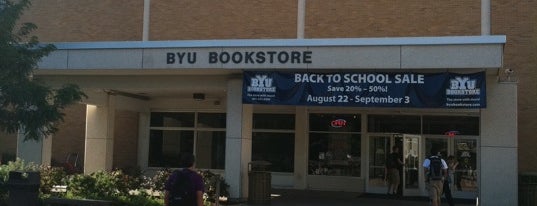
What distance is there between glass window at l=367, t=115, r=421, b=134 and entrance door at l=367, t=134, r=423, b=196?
0.60 ft

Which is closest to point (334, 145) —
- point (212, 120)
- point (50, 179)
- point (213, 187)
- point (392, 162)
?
point (392, 162)

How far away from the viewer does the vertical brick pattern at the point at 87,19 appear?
78.7 feet

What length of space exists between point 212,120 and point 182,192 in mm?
16426

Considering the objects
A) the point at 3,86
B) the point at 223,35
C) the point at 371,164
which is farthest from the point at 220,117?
the point at 3,86

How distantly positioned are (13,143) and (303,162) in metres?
13.0

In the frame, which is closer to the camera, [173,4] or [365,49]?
[365,49]

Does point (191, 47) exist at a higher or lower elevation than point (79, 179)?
higher

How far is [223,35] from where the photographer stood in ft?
74.1

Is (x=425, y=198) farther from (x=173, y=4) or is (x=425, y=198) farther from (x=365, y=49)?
(x=173, y=4)

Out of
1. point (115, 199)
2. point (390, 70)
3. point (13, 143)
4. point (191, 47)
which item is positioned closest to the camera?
point (115, 199)

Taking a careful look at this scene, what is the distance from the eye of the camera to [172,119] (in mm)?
24828

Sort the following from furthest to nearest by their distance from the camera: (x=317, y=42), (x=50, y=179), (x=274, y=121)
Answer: (x=274, y=121) < (x=50, y=179) < (x=317, y=42)

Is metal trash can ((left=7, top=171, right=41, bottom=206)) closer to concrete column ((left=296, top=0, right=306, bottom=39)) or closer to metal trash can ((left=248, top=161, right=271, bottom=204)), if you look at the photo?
metal trash can ((left=248, top=161, right=271, bottom=204))

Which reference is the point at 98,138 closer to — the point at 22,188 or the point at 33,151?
the point at 33,151
